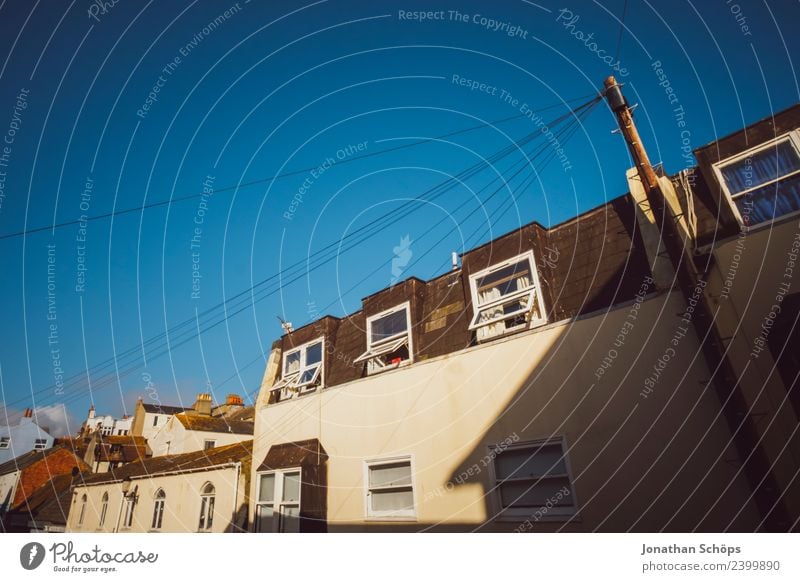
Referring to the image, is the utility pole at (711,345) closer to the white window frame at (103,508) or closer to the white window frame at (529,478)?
the white window frame at (529,478)

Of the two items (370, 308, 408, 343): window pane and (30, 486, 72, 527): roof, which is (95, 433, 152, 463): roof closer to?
(30, 486, 72, 527): roof

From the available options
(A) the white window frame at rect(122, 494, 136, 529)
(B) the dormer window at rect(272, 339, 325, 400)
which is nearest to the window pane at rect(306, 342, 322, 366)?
(B) the dormer window at rect(272, 339, 325, 400)

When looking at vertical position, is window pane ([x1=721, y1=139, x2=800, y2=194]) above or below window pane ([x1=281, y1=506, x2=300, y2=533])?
above

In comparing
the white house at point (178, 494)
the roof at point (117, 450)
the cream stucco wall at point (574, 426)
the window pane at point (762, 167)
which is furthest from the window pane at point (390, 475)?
the roof at point (117, 450)

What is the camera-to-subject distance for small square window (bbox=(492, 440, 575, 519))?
556 cm

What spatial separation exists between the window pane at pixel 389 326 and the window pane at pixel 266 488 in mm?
4180

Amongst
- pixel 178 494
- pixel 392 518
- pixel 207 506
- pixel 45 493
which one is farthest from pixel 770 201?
pixel 45 493

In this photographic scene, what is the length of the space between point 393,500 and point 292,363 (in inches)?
212

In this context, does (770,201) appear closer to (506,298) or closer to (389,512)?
(506,298)

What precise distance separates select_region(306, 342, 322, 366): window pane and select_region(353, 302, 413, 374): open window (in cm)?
175

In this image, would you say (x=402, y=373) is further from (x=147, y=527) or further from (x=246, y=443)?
(x=147, y=527)

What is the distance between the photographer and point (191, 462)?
1217cm

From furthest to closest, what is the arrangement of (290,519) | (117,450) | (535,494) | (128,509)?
(117,450)
(128,509)
(290,519)
(535,494)
